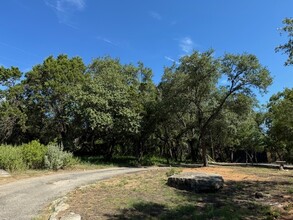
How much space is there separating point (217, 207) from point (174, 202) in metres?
1.14

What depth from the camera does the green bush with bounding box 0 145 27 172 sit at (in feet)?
44.3

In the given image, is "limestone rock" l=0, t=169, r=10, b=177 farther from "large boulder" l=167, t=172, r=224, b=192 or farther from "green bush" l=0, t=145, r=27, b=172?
"large boulder" l=167, t=172, r=224, b=192

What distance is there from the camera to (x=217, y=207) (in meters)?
7.21

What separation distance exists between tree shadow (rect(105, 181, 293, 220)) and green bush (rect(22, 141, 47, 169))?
887 cm

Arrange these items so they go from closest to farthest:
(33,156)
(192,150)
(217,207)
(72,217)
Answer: (72,217) → (217,207) → (33,156) → (192,150)

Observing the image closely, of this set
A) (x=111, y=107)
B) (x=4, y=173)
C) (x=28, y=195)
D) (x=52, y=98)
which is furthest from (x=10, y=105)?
(x=28, y=195)

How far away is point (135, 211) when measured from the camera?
22.1 ft

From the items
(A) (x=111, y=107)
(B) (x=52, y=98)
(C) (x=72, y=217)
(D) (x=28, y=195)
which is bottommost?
(C) (x=72, y=217)

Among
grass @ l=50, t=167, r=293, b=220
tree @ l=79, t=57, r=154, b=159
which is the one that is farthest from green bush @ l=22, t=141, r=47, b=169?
grass @ l=50, t=167, r=293, b=220

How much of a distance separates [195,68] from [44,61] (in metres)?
13.4

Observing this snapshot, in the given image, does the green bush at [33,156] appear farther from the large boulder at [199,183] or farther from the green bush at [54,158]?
the large boulder at [199,183]

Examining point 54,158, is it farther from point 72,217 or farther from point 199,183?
point 72,217

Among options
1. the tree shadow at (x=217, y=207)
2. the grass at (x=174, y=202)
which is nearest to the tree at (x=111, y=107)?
the grass at (x=174, y=202)

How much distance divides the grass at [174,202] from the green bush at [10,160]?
545cm
